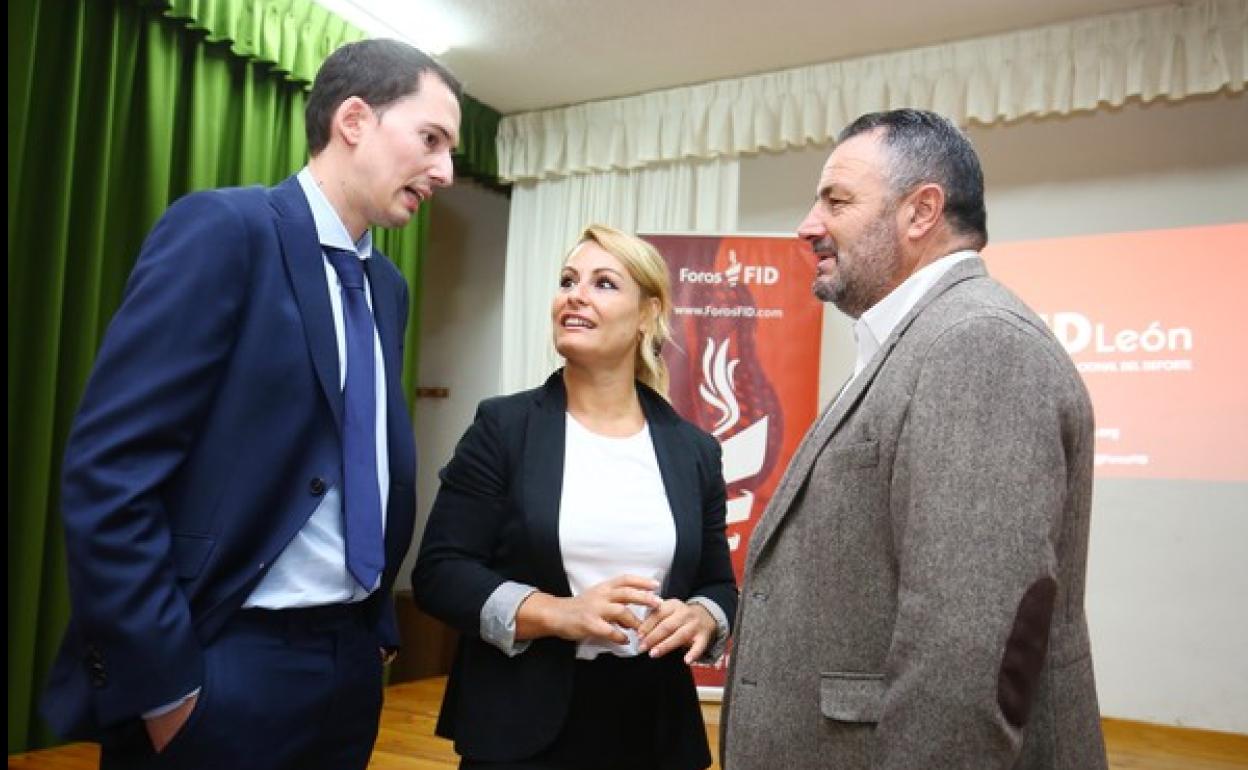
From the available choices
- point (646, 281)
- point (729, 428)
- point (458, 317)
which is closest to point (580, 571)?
point (646, 281)

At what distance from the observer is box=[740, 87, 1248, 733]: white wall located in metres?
4.01

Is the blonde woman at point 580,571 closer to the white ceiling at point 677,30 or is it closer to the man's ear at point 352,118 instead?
the man's ear at point 352,118

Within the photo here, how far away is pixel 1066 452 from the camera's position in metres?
1.01

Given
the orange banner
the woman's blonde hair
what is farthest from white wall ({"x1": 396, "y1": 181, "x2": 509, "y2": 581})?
the woman's blonde hair

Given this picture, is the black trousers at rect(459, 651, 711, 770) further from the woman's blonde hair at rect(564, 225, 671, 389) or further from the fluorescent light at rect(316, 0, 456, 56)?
the fluorescent light at rect(316, 0, 456, 56)

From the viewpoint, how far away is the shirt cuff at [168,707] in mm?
1037

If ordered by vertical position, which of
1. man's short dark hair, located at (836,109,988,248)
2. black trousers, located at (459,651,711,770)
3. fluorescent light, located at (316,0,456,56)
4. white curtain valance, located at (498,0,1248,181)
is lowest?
black trousers, located at (459,651,711,770)

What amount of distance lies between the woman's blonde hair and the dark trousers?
0.72 metres

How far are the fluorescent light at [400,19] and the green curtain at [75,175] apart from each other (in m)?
0.30

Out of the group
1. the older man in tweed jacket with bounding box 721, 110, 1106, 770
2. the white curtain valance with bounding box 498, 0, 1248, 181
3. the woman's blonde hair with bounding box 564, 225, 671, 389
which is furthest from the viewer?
the white curtain valance with bounding box 498, 0, 1248, 181

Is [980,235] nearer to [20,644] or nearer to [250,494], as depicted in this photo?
[250,494]

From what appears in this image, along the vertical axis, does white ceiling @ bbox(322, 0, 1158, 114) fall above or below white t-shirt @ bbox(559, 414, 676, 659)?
above

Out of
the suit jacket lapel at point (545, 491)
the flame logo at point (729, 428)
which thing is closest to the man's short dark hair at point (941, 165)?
the suit jacket lapel at point (545, 491)

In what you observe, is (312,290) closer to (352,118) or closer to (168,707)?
(352,118)
